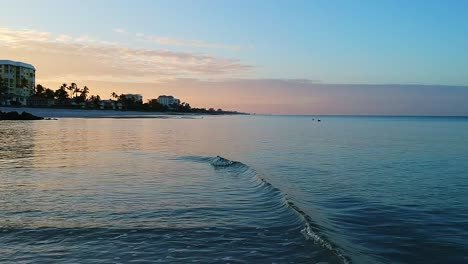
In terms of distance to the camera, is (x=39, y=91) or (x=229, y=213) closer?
(x=229, y=213)

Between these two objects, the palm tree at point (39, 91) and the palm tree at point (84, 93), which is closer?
the palm tree at point (39, 91)

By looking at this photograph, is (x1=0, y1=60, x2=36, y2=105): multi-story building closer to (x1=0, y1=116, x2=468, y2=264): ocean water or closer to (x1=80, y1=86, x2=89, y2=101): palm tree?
(x1=80, y1=86, x2=89, y2=101): palm tree

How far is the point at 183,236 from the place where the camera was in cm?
1096

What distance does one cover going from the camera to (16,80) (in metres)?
162

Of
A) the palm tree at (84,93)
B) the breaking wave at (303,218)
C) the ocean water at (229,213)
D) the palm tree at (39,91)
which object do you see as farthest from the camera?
the palm tree at (84,93)

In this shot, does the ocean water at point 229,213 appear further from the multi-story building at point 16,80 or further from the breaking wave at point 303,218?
the multi-story building at point 16,80

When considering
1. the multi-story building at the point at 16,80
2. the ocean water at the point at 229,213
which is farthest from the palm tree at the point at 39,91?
the ocean water at the point at 229,213

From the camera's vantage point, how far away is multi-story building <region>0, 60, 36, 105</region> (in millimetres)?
153337

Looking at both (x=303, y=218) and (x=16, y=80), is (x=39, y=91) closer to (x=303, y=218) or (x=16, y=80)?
(x=16, y=80)

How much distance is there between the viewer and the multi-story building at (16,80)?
153 metres

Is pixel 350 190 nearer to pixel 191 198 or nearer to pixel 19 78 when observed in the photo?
pixel 191 198

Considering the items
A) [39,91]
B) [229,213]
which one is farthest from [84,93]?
[229,213]

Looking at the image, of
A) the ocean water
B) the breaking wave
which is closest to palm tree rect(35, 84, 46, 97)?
the ocean water

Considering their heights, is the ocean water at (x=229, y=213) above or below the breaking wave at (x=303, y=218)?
below
